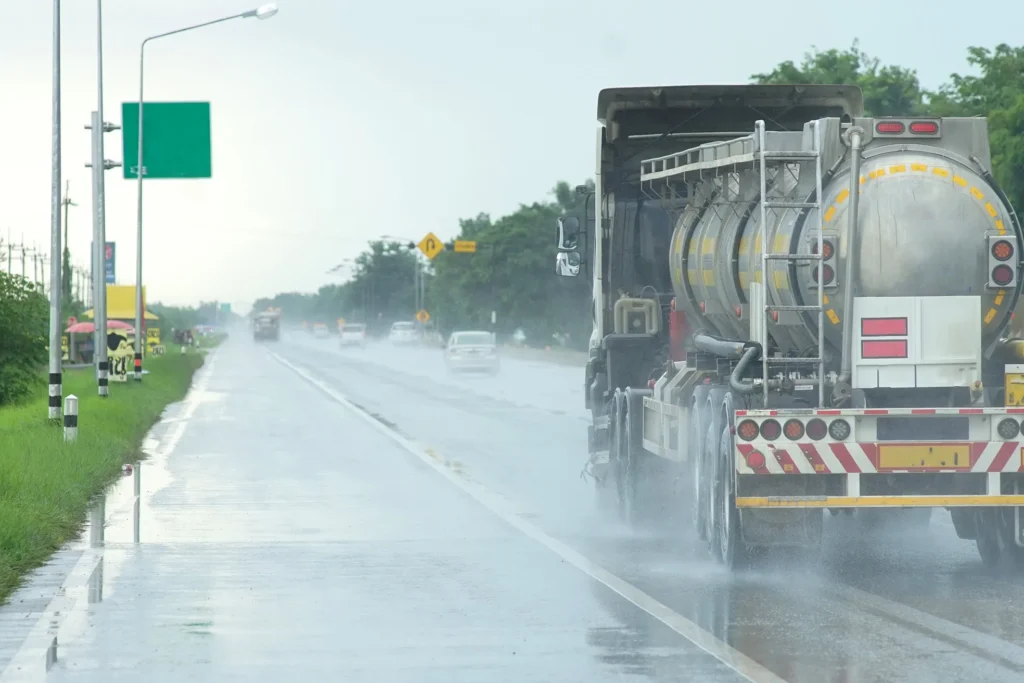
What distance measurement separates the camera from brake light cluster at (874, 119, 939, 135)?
12.1 metres

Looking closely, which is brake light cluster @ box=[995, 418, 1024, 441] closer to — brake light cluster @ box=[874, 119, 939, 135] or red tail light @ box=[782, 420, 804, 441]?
red tail light @ box=[782, 420, 804, 441]

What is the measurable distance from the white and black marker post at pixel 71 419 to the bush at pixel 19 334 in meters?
10.3

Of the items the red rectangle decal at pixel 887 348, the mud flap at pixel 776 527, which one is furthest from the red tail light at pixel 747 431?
the red rectangle decal at pixel 887 348

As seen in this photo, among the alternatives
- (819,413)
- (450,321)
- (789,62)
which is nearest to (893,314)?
(819,413)

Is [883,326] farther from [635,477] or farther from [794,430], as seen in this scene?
[635,477]

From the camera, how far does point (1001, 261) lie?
39.6 ft

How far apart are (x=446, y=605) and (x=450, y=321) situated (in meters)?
111

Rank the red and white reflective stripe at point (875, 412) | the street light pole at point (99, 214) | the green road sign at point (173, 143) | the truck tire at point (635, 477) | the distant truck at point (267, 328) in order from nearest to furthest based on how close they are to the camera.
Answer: the red and white reflective stripe at point (875, 412) < the truck tire at point (635, 477) < the street light pole at point (99, 214) < the green road sign at point (173, 143) < the distant truck at point (267, 328)

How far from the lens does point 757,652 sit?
920cm

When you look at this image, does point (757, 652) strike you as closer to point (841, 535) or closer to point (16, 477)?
point (841, 535)

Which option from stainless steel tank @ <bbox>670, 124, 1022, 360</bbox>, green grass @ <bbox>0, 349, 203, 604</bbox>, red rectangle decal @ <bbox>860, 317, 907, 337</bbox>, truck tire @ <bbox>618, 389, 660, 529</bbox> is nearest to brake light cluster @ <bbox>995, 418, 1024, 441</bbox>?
stainless steel tank @ <bbox>670, 124, 1022, 360</bbox>

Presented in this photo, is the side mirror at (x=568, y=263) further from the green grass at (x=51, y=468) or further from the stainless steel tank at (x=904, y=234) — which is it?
the stainless steel tank at (x=904, y=234)

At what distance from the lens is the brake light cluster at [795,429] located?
1180cm

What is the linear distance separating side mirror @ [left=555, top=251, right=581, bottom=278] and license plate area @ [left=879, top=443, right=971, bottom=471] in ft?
22.8
